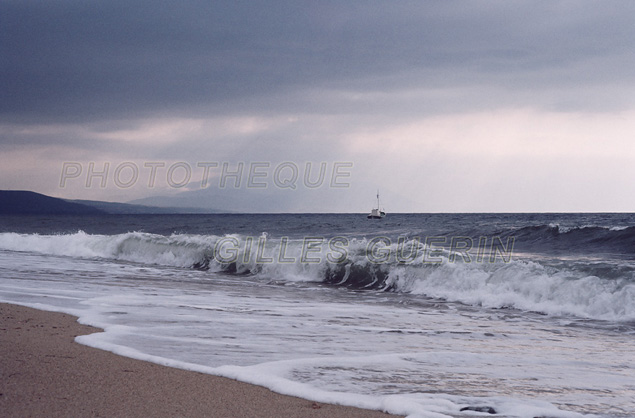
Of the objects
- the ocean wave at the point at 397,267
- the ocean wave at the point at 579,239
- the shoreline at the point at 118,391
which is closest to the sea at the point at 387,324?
the ocean wave at the point at 397,267

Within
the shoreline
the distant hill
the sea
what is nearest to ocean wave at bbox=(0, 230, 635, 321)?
the sea

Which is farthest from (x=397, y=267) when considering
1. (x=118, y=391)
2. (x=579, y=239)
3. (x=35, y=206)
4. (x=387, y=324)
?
(x=35, y=206)

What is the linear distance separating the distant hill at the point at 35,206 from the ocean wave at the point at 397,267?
112487 millimetres

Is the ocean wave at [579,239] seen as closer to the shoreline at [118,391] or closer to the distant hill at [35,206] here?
the shoreline at [118,391]

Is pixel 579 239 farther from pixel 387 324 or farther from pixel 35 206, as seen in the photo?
pixel 35 206

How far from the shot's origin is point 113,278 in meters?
12.8

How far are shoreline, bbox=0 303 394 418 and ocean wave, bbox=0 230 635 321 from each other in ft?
23.4

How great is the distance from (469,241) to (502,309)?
1572 centimetres

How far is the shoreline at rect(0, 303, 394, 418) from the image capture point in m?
3.43

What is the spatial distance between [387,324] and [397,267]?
6.59 meters

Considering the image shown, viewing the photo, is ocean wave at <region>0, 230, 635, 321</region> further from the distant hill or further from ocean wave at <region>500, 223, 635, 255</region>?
the distant hill

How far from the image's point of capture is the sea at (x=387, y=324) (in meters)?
4.29

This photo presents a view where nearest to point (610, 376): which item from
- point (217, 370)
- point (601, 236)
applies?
point (217, 370)

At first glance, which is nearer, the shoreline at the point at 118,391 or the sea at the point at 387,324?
the shoreline at the point at 118,391
